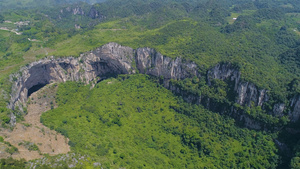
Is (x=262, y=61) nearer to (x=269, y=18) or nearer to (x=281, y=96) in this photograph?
(x=281, y=96)

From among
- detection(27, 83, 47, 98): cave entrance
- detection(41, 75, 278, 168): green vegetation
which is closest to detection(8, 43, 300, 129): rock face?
detection(27, 83, 47, 98): cave entrance

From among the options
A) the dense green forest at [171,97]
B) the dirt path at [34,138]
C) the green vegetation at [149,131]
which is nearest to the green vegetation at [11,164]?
the dense green forest at [171,97]

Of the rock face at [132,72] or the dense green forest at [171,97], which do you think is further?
the rock face at [132,72]

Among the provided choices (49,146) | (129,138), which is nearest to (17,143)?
(49,146)

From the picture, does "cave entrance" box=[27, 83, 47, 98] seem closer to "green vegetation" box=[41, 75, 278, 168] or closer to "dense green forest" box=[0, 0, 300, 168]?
"green vegetation" box=[41, 75, 278, 168]

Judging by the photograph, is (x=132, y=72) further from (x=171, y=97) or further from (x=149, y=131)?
(x=149, y=131)

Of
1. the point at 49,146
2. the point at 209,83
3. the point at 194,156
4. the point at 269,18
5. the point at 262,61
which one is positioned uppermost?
the point at 269,18

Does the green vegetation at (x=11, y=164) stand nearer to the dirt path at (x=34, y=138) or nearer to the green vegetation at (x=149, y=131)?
the dirt path at (x=34, y=138)
